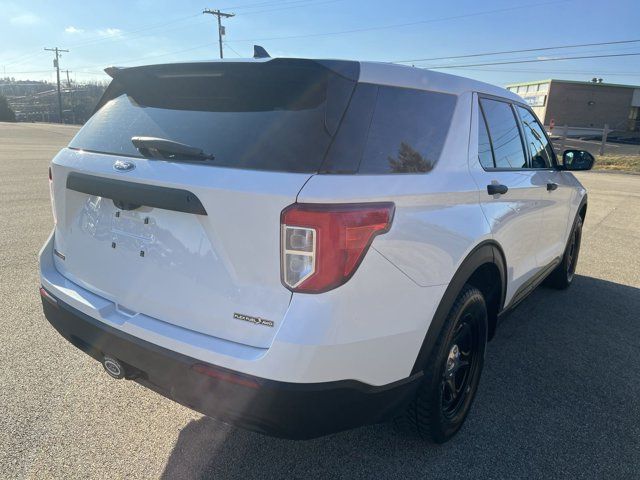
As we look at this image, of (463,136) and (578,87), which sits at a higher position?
(578,87)

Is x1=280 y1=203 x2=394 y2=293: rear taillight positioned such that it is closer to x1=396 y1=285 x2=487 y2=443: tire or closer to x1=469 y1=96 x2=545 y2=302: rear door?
x1=396 y1=285 x2=487 y2=443: tire

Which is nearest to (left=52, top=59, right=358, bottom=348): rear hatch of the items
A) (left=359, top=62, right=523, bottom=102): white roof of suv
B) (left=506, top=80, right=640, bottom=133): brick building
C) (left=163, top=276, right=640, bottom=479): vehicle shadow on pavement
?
(left=359, top=62, right=523, bottom=102): white roof of suv

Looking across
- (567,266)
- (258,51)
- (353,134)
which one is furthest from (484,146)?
(567,266)

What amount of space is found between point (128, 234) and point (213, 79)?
0.78 meters

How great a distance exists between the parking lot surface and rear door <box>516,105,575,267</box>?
Result: 2.43 feet

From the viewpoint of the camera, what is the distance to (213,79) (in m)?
2.16

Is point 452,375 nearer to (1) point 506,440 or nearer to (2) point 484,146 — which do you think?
(1) point 506,440

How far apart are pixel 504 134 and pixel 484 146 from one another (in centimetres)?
48

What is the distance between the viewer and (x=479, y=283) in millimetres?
2900

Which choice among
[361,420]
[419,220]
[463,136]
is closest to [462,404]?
[361,420]

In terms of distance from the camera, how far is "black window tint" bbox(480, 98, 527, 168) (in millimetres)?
2941

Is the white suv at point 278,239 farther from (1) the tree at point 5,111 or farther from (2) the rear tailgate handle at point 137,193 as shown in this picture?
(1) the tree at point 5,111

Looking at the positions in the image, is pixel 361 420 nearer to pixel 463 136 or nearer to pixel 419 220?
pixel 419 220

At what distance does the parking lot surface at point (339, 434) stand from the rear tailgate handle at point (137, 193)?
49.9 inches
